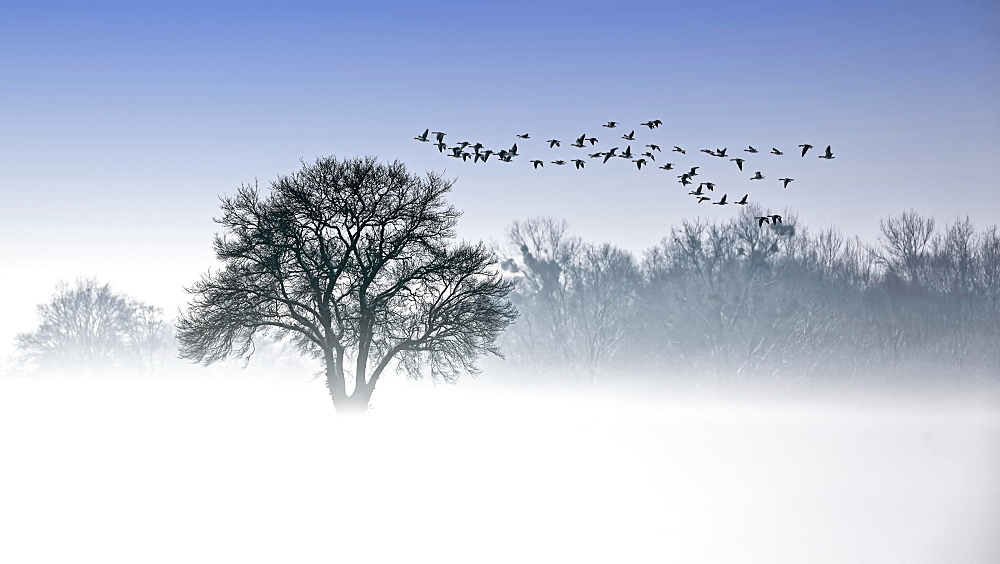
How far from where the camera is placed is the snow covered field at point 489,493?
43.5 feet

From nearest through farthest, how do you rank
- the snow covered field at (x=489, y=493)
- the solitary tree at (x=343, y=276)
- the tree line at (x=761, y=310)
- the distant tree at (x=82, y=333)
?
the snow covered field at (x=489, y=493) < the solitary tree at (x=343, y=276) < the tree line at (x=761, y=310) < the distant tree at (x=82, y=333)

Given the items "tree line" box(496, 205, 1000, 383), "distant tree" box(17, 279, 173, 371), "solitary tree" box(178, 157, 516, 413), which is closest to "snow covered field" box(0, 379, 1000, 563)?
"solitary tree" box(178, 157, 516, 413)

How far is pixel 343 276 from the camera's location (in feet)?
94.1

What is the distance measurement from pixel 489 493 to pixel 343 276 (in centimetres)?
1402

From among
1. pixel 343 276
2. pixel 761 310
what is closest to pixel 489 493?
pixel 343 276

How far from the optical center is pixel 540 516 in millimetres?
14906

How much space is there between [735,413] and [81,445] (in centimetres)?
2746

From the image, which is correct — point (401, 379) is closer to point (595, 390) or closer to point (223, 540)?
point (595, 390)

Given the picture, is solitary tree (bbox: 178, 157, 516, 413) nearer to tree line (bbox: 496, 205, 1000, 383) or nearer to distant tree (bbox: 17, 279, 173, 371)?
tree line (bbox: 496, 205, 1000, 383)

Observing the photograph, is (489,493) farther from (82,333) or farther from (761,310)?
(82,333)

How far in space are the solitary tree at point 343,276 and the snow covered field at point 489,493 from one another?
3074mm

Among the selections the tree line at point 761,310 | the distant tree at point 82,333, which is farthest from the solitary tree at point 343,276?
the distant tree at point 82,333

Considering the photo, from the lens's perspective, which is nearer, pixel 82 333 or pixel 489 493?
pixel 489 493

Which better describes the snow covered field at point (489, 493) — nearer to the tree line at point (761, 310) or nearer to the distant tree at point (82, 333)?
the tree line at point (761, 310)
